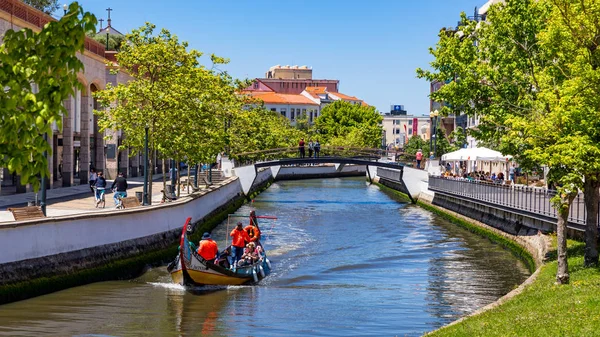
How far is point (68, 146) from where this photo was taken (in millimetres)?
56188

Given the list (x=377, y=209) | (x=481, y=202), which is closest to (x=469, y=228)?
(x=481, y=202)

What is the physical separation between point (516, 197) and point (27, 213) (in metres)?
21.3

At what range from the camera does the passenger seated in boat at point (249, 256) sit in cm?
3228

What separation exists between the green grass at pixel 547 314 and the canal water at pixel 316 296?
2.92 meters

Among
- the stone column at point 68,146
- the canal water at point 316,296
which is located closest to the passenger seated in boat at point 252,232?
the canal water at point 316,296

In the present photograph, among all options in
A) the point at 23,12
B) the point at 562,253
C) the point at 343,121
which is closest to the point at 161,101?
the point at 23,12

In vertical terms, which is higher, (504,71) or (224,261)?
(504,71)

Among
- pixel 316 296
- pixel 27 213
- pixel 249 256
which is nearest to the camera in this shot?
pixel 27 213

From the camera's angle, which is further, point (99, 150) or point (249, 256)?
point (99, 150)

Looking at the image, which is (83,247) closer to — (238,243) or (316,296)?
(238,243)

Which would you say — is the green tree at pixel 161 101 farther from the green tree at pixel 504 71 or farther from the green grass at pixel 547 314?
the green grass at pixel 547 314

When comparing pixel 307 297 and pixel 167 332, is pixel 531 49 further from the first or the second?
pixel 167 332

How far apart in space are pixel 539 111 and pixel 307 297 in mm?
9274

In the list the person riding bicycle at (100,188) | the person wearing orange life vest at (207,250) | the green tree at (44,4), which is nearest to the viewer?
the person wearing orange life vest at (207,250)
